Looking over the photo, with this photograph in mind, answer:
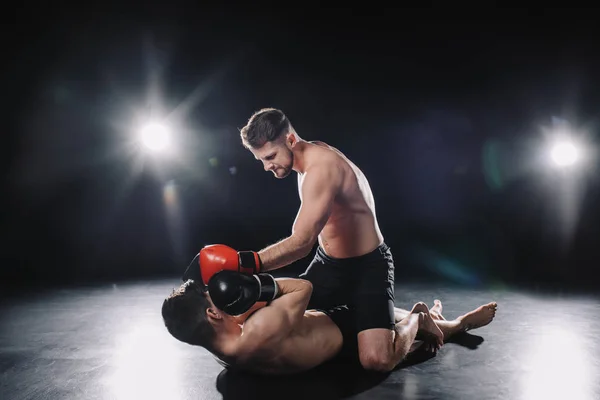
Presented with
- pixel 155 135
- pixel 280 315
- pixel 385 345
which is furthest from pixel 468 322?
pixel 155 135

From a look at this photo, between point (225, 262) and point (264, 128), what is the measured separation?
0.72 m

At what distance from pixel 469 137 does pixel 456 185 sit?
626 mm

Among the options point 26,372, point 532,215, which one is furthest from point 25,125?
point 532,215

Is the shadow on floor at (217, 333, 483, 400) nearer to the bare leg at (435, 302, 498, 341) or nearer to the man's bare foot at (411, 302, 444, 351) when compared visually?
the man's bare foot at (411, 302, 444, 351)

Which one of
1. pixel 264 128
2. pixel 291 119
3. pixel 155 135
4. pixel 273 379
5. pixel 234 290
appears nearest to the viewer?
pixel 234 290

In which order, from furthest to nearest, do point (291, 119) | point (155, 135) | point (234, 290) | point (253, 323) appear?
1. point (291, 119)
2. point (155, 135)
3. point (253, 323)
4. point (234, 290)

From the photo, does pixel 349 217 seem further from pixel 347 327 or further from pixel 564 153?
pixel 564 153

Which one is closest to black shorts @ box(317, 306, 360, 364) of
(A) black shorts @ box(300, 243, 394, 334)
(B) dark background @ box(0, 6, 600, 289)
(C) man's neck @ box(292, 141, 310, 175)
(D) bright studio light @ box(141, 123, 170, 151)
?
(A) black shorts @ box(300, 243, 394, 334)

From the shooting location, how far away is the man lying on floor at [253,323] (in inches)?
73.9

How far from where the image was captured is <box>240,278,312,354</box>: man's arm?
1.92 meters

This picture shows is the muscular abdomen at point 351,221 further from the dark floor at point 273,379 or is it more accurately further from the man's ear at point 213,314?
the man's ear at point 213,314

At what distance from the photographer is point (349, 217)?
2359 mm

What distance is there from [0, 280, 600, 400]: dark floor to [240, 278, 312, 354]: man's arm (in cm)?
21

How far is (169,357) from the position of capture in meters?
2.47
